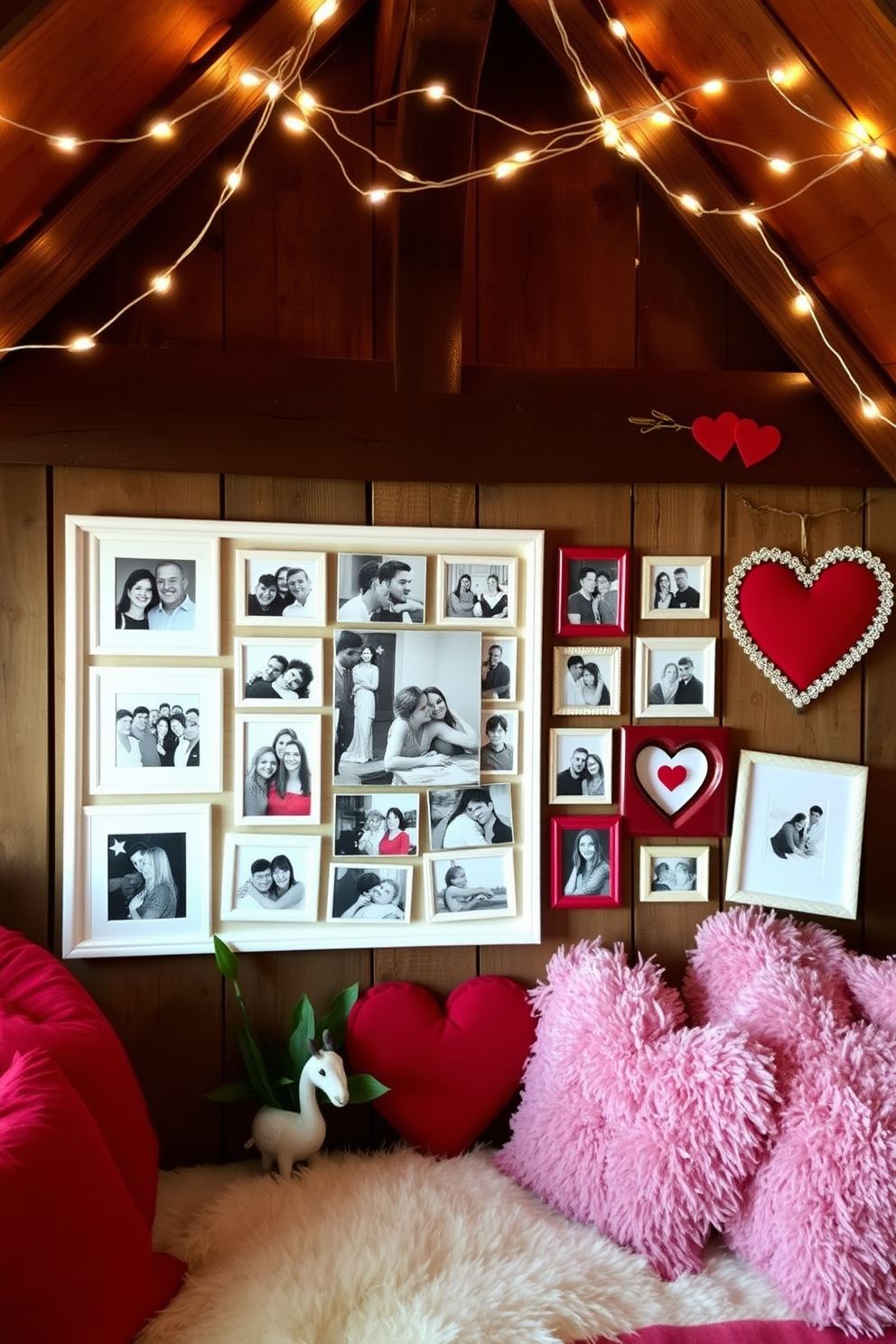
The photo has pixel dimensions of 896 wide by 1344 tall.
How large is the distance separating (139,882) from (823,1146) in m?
1.18

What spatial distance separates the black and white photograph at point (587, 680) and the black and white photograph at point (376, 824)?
1.12ft

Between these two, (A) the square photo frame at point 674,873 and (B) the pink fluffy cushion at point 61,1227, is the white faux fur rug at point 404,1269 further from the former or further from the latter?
(A) the square photo frame at point 674,873

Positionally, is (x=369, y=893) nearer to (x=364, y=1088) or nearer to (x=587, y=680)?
(x=364, y=1088)

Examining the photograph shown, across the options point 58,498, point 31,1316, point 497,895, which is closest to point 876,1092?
point 497,895

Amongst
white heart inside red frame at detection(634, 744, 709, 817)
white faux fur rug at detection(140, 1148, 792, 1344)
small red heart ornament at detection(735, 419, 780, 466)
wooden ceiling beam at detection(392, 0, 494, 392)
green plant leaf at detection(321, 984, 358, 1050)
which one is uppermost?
wooden ceiling beam at detection(392, 0, 494, 392)

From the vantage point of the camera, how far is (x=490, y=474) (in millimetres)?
1676

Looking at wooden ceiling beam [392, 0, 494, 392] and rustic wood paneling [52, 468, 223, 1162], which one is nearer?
wooden ceiling beam [392, 0, 494, 392]

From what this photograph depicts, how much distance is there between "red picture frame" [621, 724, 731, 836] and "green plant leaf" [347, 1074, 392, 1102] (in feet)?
2.11

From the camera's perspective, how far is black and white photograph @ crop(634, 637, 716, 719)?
175cm

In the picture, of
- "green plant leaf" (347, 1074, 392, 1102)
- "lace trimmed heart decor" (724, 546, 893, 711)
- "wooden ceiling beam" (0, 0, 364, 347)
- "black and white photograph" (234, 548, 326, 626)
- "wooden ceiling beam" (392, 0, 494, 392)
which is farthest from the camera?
"lace trimmed heart decor" (724, 546, 893, 711)

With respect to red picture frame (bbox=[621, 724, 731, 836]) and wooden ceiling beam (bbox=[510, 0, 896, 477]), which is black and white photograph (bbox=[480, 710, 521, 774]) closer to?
red picture frame (bbox=[621, 724, 731, 836])

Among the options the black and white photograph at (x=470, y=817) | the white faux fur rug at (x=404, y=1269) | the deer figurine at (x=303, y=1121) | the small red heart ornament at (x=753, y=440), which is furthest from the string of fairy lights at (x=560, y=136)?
the white faux fur rug at (x=404, y=1269)

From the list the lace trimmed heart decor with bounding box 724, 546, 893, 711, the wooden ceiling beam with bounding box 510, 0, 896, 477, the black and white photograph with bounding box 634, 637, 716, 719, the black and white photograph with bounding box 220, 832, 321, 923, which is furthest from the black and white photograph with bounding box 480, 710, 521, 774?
the wooden ceiling beam with bounding box 510, 0, 896, 477

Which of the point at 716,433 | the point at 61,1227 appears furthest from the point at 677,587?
the point at 61,1227
